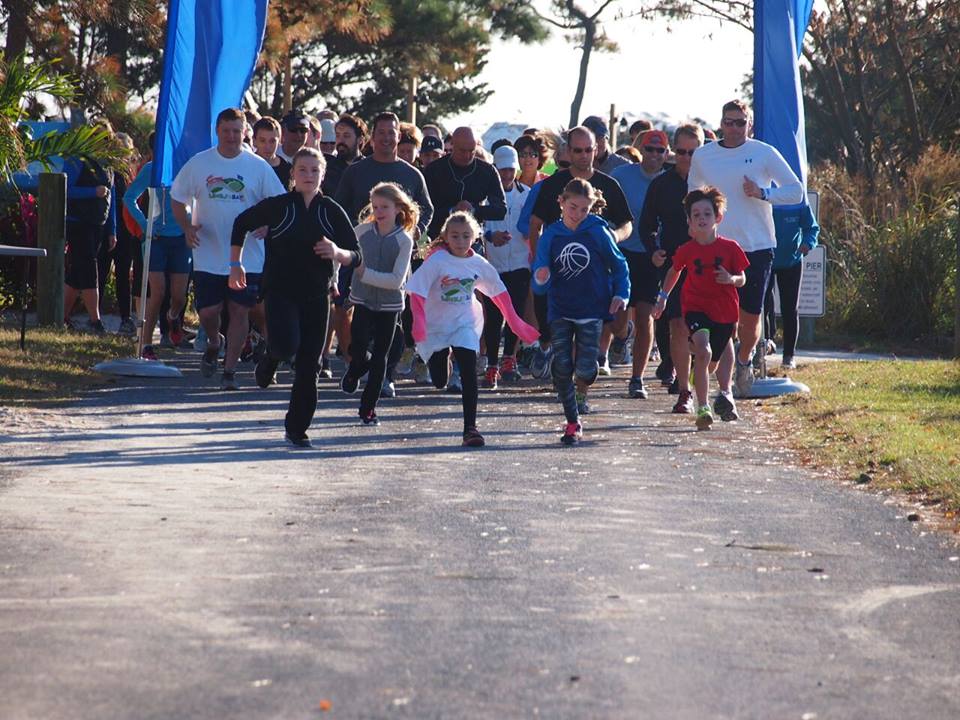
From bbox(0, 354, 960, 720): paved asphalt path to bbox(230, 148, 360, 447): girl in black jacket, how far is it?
0.51m

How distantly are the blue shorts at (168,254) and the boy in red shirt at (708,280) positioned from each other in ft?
16.9

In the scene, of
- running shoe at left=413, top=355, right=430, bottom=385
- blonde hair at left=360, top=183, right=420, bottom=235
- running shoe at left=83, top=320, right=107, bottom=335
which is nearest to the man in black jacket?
running shoe at left=413, top=355, right=430, bottom=385

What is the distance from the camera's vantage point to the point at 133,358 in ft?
47.7

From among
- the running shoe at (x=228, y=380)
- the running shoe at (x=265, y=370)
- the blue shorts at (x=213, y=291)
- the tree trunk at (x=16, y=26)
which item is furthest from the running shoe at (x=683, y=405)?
the tree trunk at (x=16, y=26)

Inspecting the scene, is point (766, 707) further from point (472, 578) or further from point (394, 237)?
point (394, 237)

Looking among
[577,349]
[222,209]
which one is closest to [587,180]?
[577,349]

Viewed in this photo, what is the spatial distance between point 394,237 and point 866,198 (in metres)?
13.6

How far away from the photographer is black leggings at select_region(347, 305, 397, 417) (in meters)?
11.3

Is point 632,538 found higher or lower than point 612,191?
lower

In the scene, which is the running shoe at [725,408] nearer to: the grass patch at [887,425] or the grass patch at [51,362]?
the grass patch at [887,425]

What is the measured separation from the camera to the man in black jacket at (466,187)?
14.1 meters

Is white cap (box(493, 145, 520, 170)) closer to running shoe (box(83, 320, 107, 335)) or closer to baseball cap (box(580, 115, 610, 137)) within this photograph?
baseball cap (box(580, 115, 610, 137))

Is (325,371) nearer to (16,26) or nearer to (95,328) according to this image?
(95,328)

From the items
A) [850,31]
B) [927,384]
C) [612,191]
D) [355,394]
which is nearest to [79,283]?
[355,394]
